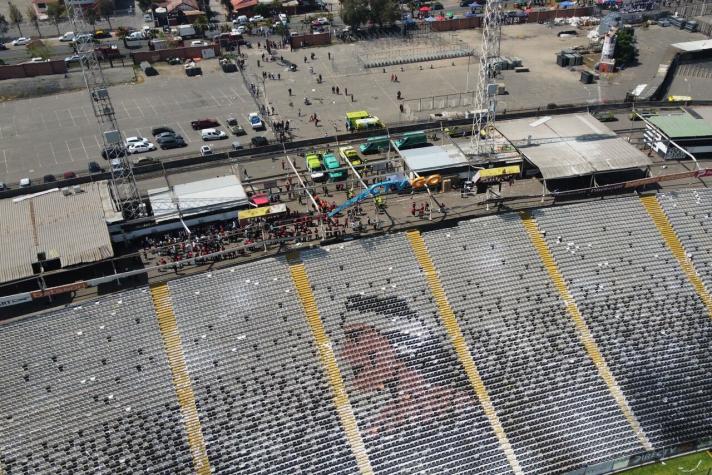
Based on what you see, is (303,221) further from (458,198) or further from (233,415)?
(233,415)

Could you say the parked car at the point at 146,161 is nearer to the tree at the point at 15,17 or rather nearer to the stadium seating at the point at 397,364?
the stadium seating at the point at 397,364

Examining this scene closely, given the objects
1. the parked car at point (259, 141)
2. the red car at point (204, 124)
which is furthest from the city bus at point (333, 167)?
the red car at point (204, 124)

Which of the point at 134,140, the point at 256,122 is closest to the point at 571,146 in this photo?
the point at 256,122

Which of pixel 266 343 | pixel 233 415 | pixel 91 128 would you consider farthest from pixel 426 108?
pixel 233 415

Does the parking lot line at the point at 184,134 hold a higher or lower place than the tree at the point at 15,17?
lower

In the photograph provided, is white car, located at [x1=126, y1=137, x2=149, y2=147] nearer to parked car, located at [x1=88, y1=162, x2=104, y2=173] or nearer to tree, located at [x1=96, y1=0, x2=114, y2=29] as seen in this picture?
parked car, located at [x1=88, y1=162, x2=104, y2=173]

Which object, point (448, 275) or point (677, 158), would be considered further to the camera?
point (677, 158)
